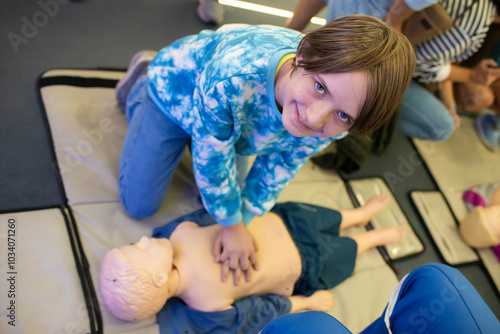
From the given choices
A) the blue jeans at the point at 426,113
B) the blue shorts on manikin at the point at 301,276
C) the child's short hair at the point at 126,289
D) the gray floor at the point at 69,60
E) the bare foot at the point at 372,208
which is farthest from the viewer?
the blue jeans at the point at 426,113

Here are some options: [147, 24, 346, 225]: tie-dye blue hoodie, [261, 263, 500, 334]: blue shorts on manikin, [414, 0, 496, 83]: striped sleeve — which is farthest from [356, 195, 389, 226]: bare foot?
[261, 263, 500, 334]: blue shorts on manikin

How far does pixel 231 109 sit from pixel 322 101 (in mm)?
250

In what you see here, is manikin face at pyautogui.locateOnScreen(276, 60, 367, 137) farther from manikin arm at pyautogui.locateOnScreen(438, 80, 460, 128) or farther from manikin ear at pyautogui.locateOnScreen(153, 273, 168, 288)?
manikin arm at pyautogui.locateOnScreen(438, 80, 460, 128)

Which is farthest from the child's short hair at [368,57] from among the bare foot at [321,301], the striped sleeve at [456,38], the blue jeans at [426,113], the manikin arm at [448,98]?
the manikin arm at [448,98]

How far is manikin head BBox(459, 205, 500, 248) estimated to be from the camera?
4.95 feet

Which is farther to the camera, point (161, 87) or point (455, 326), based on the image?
point (161, 87)

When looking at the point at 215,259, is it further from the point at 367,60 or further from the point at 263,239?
the point at 367,60

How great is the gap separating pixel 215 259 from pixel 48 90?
3.11ft

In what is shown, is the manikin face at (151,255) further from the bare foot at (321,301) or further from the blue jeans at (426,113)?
the blue jeans at (426,113)

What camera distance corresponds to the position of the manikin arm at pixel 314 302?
116 cm

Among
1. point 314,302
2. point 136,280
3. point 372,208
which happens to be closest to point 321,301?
point 314,302

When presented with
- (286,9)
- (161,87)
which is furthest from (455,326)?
(286,9)

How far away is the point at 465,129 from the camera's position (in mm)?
2168

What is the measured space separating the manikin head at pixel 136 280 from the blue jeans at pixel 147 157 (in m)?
0.21
